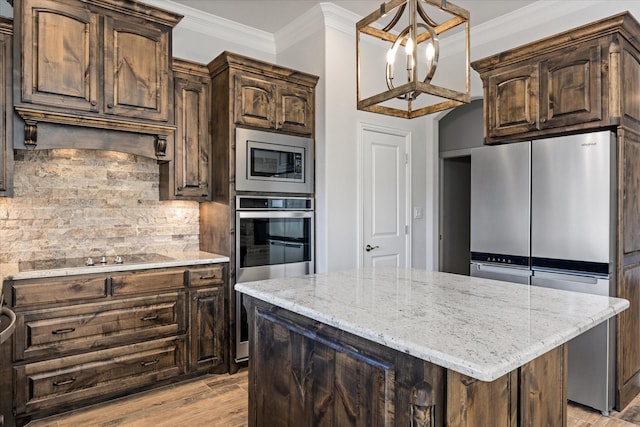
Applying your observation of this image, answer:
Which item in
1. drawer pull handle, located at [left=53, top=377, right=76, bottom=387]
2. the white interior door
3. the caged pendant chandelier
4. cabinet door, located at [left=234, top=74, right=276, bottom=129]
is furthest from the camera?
the white interior door

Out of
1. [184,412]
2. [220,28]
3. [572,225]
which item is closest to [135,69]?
[220,28]

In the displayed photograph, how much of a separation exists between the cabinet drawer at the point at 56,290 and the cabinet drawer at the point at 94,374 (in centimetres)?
38

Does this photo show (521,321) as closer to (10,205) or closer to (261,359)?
(261,359)

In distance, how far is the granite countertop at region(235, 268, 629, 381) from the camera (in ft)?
3.65

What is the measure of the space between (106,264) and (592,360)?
130 inches

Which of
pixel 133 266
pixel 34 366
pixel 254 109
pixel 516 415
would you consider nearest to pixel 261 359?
pixel 516 415

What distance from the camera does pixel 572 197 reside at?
2699mm

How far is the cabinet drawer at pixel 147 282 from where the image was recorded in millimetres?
2760

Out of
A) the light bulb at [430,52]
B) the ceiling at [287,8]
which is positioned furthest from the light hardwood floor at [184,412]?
→ the ceiling at [287,8]

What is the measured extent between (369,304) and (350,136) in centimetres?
241

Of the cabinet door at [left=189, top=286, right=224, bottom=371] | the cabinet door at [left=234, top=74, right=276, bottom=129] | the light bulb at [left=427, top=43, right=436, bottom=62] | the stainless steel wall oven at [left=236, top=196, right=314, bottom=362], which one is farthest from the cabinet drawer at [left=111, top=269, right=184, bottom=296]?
the light bulb at [left=427, top=43, right=436, bottom=62]

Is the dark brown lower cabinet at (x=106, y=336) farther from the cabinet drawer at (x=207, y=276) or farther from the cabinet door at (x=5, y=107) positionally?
the cabinet door at (x=5, y=107)

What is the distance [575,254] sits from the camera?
2680 mm

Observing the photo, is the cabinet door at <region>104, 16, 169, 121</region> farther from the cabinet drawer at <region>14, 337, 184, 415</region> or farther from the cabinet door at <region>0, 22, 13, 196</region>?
the cabinet drawer at <region>14, 337, 184, 415</region>
